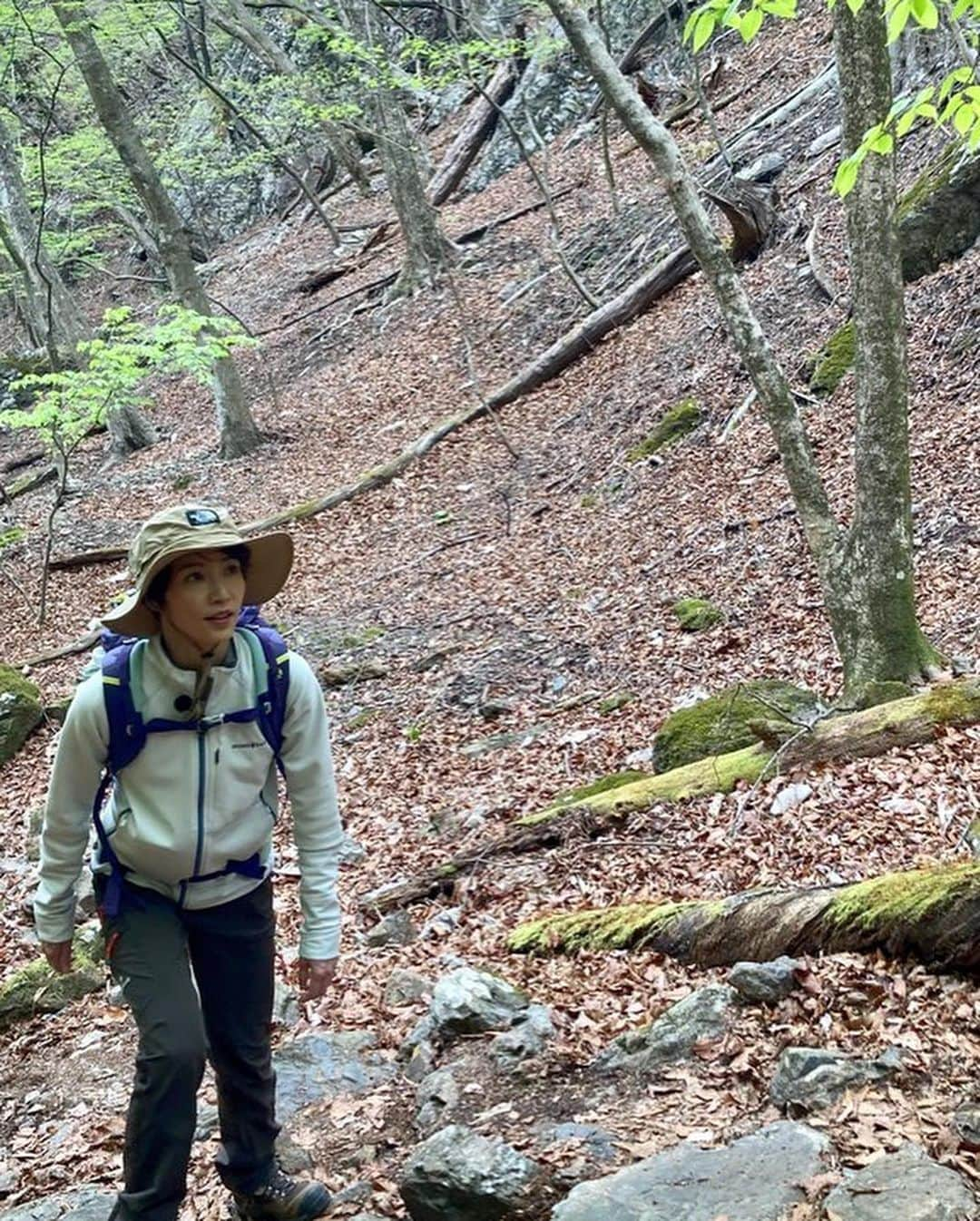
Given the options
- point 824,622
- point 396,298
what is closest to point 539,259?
point 396,298

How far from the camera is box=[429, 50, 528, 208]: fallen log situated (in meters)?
25.0

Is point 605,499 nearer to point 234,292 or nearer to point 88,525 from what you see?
point 88,525

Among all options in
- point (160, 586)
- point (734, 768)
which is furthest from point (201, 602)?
point (734, 768)

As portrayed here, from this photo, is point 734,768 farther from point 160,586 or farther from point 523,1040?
point 160,586

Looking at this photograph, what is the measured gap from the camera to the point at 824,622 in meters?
8.12

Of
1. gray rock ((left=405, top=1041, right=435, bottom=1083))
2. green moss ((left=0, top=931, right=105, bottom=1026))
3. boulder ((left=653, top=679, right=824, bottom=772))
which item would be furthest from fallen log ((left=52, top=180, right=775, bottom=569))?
gray rock ((left=405, top=1041, right=435, bottom=1083))

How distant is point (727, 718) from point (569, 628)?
3148 mm

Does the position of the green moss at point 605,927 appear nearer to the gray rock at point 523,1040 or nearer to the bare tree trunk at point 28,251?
the gray rock at point 523,1040

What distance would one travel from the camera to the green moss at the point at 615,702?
26.8 feet

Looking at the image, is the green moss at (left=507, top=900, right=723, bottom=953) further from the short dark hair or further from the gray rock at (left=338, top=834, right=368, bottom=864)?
the short dark hair

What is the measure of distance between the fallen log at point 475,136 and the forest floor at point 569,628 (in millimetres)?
4275

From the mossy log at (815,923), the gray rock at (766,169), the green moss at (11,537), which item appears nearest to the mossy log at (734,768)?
the mossy log at (815,923)

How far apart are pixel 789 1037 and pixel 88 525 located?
49.7 feet

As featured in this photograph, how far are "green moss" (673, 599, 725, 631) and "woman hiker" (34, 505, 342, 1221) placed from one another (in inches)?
235
